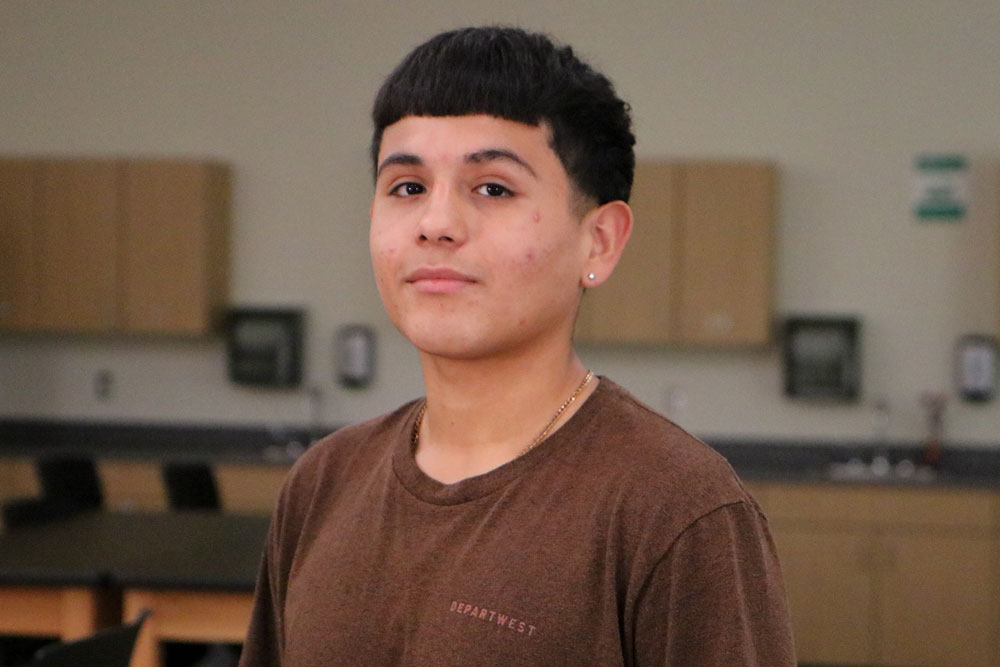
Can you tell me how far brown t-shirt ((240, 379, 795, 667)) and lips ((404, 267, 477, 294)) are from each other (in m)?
0.18

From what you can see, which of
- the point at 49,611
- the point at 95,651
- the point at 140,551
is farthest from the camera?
the point at 140,551

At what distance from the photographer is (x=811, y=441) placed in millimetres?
6074

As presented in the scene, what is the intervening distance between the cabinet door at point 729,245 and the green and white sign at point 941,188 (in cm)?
81

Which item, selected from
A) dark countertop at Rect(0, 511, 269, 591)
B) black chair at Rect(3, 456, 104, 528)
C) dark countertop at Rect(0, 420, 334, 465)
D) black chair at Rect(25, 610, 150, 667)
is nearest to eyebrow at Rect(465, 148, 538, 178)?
black chair at Rect(25, 610, 150, 667)

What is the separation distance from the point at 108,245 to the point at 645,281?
2.83m

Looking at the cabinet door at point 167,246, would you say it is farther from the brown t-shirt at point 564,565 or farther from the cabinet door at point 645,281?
the brown t-shirt at point 564,565

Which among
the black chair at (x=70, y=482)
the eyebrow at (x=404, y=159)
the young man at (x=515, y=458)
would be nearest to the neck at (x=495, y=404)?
the young man at (x=515, y=458)

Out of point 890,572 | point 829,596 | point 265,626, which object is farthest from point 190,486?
point 265,626

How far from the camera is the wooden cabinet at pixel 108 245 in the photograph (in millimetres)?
6188

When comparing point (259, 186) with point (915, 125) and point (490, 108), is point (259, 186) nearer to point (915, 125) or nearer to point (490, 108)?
point (915, 125)

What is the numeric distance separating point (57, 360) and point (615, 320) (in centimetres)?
322

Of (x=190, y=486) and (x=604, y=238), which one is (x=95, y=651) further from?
(x=190, y=486)

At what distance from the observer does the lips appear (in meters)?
1.15

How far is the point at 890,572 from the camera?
545 cm
